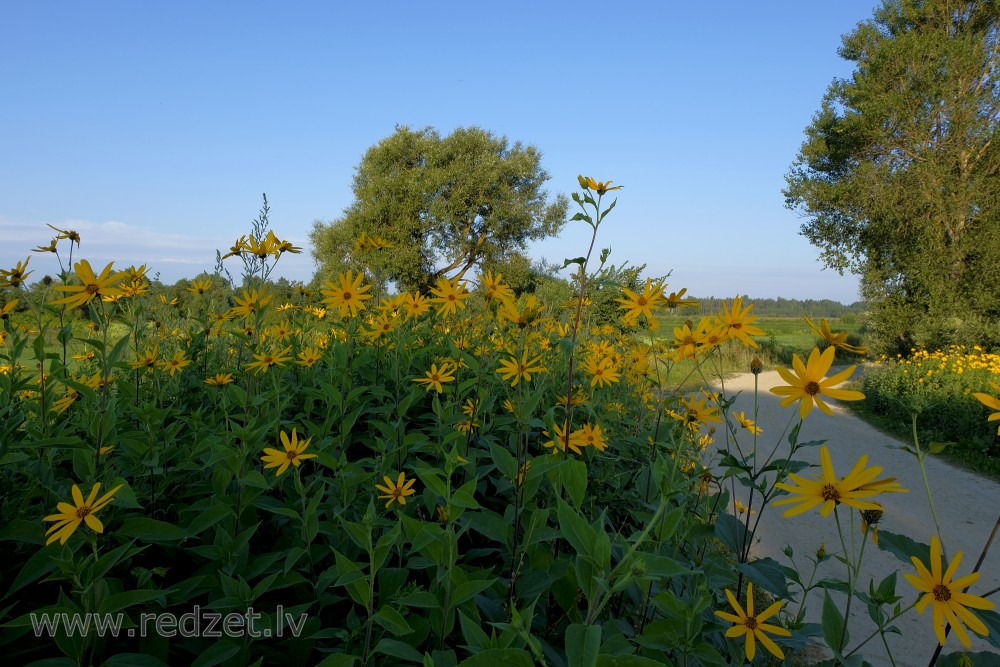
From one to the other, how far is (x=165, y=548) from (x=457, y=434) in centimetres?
69

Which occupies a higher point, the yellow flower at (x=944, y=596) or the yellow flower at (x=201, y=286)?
the yellow flower at (x=201, y=286)

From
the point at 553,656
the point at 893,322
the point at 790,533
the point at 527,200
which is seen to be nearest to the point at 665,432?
the point at 553,656

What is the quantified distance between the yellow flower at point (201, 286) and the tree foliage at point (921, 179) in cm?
1349

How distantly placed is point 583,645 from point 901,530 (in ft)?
16.9

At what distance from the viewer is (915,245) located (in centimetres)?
1264

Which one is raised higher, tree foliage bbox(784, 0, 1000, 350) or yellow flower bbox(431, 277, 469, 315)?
tree foliage bbox(784, 0, 1000, 350)

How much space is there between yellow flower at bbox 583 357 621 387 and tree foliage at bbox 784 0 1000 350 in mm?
12075

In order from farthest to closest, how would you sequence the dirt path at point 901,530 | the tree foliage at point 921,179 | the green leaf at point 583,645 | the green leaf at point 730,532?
the tree foliage at point 921,179 → the dirt path at point 901,530 → the green leaf at point 730,532 → the green leaf at point 583,645

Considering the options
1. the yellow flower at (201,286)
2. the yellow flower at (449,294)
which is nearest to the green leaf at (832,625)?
the yellow flower at (449,294)

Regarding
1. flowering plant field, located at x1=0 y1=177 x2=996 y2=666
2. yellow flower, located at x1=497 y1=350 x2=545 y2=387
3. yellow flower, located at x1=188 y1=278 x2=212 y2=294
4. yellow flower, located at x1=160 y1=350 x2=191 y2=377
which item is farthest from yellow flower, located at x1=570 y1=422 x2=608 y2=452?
yellow flower, located at x1=188 y1=278 x2=212 y2=294

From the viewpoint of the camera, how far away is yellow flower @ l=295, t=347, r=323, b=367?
2.14 meters

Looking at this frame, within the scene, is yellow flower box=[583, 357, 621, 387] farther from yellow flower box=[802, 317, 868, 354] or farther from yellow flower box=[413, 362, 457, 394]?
yellow flower box=[802, 317, 868, 354]

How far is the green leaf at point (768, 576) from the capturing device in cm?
102

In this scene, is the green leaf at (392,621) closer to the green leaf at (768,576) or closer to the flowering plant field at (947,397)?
the green leaf at (768,576)
